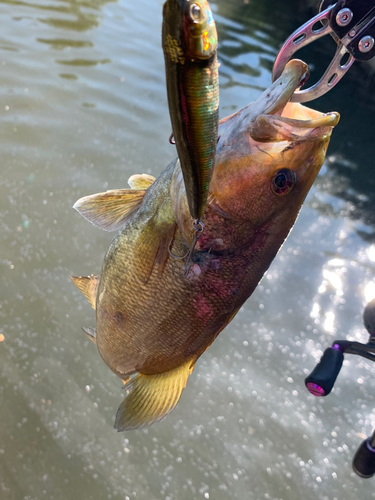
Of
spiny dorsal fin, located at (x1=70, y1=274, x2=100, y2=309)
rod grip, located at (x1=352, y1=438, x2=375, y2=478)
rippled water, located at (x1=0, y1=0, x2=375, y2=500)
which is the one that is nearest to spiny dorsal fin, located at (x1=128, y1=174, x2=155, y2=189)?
spiny dorsal fin, located at (x1=70, y1=274, x2=100, y2=309)

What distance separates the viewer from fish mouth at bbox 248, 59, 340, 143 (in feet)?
3.25

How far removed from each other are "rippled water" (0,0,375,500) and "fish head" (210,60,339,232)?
6.92 feet

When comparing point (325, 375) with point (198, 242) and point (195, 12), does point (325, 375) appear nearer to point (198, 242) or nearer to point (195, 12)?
point (198, 242)

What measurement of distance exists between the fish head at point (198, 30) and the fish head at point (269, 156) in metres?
0.55

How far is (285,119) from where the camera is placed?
39.4 inches

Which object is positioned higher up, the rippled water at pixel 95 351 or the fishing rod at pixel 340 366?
the fishing rod at pixel 340 366

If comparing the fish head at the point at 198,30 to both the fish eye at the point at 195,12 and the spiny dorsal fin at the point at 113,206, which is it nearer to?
the fish eye at the point at 195,12

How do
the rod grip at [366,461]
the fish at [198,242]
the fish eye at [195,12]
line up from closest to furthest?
the fish eye at [195,12] < the fish at [198,242] < the rod grip at [366,461]

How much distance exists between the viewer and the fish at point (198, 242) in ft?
3.58

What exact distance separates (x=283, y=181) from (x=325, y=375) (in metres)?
1.40

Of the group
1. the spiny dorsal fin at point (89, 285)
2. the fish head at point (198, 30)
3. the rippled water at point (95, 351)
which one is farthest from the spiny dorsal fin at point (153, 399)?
the rippled water at point (95, 351)

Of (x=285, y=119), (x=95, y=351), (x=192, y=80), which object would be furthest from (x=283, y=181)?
(x=95, y=351)

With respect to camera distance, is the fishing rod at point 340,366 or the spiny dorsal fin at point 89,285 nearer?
the spiny dorsal fin at point 89,285

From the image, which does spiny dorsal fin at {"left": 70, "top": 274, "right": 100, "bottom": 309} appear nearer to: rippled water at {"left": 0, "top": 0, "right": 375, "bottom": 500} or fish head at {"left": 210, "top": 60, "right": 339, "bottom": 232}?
fish head at {"left": 210, "top": 60, "right": 339, "bottom": 232}
